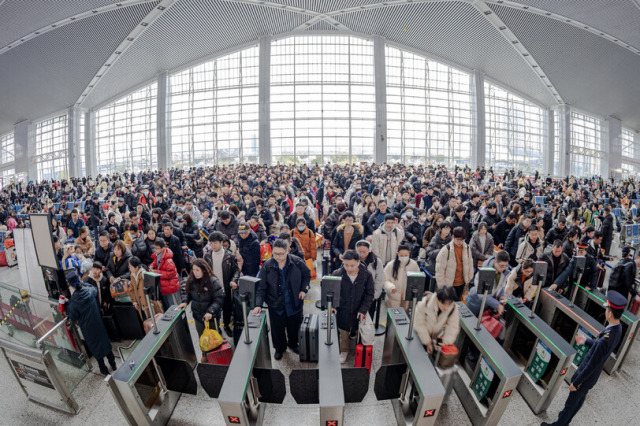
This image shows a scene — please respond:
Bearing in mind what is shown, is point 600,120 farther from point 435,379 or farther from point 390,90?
point 435,379

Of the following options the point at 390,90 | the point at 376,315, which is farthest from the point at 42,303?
the point at 390,90

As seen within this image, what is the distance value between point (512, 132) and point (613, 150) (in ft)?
42.8

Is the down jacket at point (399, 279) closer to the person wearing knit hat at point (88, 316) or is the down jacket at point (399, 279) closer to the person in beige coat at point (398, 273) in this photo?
the person in beige coat at point (398, 273)

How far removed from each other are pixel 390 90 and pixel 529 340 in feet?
87.6

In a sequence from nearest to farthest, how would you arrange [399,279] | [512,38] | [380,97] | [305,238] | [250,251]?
[399,279] < [250,251] < [305,238] < [512,38] < [380,97]

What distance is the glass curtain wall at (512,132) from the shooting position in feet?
101

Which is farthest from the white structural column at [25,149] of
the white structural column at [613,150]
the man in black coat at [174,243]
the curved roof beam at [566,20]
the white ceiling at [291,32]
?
the white structural column at [613,150]

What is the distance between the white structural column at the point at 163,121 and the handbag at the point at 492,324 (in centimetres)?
2953

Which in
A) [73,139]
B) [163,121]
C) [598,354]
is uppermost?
[163,121]

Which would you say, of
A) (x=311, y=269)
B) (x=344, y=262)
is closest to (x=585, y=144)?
(x=311, y=269)

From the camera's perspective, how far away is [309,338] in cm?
407

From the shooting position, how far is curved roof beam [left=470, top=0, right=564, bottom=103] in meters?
20.7

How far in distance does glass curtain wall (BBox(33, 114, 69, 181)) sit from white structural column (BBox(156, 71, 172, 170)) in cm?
1077

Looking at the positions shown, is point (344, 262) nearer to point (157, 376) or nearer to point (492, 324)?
point (492, 324)
